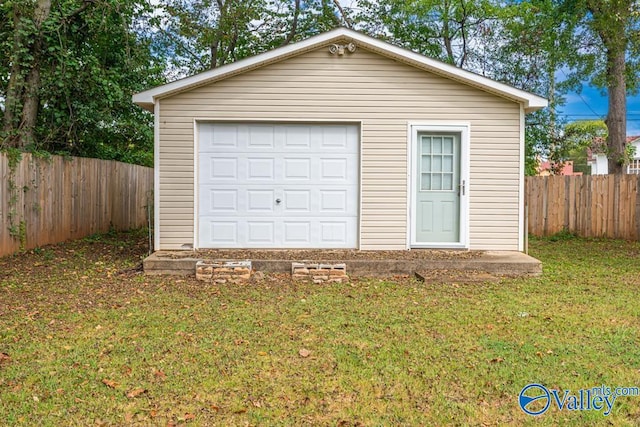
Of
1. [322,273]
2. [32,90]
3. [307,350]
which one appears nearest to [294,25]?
[32,90]

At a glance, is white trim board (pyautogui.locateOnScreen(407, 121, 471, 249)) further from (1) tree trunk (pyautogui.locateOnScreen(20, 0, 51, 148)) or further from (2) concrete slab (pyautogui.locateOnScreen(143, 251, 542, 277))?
(1) tree trunk (pyautogui.locateOnScreen(20, 0, 51, 148))

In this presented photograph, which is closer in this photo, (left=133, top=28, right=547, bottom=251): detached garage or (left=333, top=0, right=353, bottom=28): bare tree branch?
(left=133, top=28, right=547, bottom=251): detached garage

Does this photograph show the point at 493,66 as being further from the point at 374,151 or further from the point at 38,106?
the point at 38,106

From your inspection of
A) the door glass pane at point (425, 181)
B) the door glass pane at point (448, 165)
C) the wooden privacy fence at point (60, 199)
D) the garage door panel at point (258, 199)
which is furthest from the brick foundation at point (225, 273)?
the door glass pane at point (448, 165)

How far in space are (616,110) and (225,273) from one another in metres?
12.3

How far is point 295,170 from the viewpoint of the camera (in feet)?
26.0

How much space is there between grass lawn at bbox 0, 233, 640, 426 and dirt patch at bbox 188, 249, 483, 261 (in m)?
0.81

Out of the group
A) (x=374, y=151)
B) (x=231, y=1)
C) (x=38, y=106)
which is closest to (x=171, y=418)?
(x=374, y=151)

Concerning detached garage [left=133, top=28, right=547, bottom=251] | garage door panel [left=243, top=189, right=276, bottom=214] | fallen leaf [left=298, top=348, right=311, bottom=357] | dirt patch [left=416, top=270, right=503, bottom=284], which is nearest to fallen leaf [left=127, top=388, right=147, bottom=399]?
fallen leaf [left=298, top=348, right=311, bottom=357]

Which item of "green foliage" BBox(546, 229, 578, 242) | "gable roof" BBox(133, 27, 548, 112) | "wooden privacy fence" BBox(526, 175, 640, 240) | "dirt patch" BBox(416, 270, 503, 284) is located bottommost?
"dirt patch" BBox(416, 270, 503, 284)

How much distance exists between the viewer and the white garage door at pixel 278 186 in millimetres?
7867

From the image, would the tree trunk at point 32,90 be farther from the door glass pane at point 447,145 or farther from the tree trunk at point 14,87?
the door glass pane at point 447,145

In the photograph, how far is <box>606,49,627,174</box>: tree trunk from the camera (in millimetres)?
12844

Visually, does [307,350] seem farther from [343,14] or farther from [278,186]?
[343,14]
